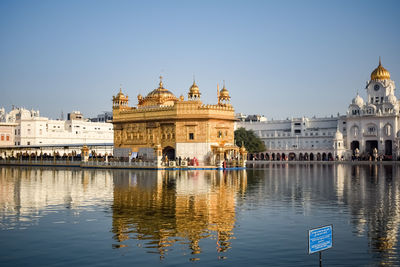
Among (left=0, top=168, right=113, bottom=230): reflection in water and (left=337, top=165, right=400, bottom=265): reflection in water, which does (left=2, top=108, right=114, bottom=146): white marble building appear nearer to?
(left=0, top=168, right=113, bottom=230): reflection in water

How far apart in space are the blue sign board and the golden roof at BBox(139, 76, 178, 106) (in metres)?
47.2

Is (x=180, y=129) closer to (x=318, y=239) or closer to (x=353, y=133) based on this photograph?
(x=318, y=239)

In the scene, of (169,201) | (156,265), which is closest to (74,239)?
(156,265)

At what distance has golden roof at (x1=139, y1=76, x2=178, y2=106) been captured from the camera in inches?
2184

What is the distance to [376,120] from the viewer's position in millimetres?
87562

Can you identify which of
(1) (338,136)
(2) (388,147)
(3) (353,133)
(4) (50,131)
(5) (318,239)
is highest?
(4) (50,131)

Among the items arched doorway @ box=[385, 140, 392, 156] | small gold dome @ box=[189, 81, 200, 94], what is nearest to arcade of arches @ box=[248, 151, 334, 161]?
arched doorway @ box=[385, 140, 392, 156]

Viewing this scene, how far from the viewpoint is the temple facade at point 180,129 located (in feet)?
163

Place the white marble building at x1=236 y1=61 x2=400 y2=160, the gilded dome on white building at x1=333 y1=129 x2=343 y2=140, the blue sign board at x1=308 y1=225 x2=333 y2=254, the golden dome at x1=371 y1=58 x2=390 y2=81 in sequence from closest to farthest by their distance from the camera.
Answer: the blue sign board at x1=308 y1=225 x2=333 y2=254 < the white marble building at x1=236 y1=61 x2=400 y2=160 < the gilded dome on white building at x1=333 y1=129 x2=343 y2=140 < the golden dome at x1=371 y1=58 x2=390 y2=81

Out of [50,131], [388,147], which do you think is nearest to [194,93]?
[388,147]

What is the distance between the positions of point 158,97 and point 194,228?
1701 inches

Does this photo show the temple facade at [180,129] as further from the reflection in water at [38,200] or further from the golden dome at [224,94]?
the reflection in water at [38,200]

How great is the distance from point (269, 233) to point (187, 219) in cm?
295

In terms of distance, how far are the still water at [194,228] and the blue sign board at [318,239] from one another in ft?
3.96
